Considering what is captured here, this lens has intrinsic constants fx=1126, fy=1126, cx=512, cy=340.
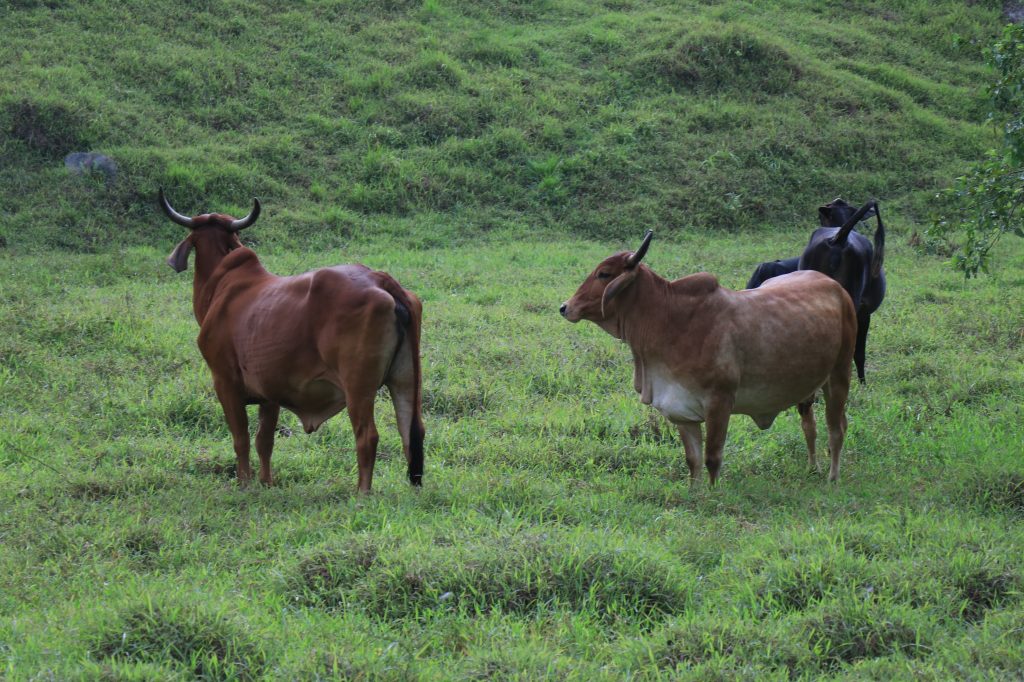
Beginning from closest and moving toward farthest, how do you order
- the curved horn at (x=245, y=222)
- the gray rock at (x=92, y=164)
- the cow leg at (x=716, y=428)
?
the cow leg at (x=716, y=428)
the curved horn at (x=245, y=222)
the gray rock at (x=92, y=164)

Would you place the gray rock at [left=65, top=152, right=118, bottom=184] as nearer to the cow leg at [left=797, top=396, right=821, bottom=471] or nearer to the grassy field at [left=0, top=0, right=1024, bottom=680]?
the grassy field at [left=0, top=0, right=1024, bottom=680]

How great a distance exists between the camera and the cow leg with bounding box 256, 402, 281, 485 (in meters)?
5.95

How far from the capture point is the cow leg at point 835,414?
6203 millimetres

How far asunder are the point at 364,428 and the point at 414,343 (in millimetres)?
501

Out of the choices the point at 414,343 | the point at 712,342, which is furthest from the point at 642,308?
the point at 414,343

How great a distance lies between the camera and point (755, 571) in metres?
4.55

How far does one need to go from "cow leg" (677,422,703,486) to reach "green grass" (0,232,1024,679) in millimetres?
139

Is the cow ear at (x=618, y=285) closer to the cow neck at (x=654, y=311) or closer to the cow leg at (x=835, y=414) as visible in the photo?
the cow neck at (x=654, y=311)

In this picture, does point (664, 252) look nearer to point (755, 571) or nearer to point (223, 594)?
point (755, 571)

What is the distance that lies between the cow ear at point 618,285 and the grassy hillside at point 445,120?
696cm

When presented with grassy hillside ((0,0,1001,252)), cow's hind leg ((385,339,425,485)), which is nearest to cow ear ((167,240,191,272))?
cow's hind leg ((385,339,425,485))

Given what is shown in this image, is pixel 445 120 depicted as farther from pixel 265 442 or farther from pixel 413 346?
pixel 413 346

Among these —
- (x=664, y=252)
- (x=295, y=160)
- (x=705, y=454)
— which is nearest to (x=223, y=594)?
(x=705, y=454)

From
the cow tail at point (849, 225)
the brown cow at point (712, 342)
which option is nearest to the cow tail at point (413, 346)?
the brown cow at point (712, 342)
